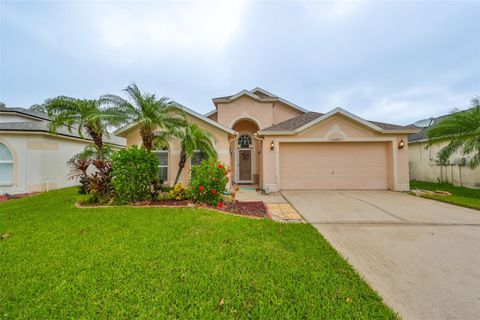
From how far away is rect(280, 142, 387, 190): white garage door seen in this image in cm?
1059

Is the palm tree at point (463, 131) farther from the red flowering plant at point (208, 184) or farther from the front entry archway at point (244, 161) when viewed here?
the red flowering plant at point (208, 184)

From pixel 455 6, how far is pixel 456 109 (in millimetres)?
5036

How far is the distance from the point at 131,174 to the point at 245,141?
8.78 meters

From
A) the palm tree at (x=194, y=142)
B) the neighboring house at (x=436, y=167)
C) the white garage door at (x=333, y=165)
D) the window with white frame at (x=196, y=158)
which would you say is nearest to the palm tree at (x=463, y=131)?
the neighboring house at (x=436, y=167)

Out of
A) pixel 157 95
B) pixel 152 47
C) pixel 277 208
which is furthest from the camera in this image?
pixel 152 47

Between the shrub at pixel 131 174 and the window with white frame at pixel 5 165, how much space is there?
8802mm

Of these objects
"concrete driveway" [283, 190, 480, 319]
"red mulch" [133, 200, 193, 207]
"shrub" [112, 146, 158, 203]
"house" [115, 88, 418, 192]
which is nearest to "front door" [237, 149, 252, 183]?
"house" [115, 88, 418, 192]

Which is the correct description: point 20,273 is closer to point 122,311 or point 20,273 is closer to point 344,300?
point 122,311

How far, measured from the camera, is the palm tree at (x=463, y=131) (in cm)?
922

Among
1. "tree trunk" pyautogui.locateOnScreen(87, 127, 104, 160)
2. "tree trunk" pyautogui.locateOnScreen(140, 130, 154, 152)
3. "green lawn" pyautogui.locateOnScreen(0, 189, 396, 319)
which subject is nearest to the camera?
"green lawn" pyautogui.locateOnScreen(0, 189, 396, 319)

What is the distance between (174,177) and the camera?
414 inches

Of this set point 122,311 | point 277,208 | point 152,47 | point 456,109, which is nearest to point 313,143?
point 277,208

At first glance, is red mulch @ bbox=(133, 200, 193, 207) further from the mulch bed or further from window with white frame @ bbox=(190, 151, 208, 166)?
window with white frame @ bbox=(190, 151, 208, 166)

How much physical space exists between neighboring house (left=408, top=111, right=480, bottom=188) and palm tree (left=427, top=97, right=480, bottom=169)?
849 mm
